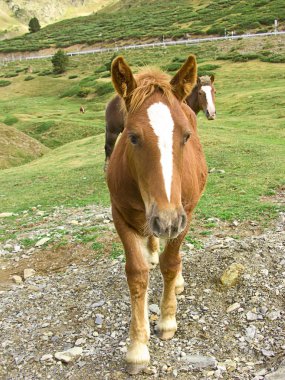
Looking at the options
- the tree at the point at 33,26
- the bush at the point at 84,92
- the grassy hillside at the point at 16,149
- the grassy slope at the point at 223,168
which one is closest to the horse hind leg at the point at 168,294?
the grassy slope at the point at 223,168

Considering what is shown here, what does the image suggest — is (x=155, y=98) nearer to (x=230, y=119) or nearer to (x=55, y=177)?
(x=55, y=177)

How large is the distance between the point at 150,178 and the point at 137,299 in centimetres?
159

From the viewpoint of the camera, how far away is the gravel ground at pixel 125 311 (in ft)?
14.7

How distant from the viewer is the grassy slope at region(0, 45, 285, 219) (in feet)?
32.7

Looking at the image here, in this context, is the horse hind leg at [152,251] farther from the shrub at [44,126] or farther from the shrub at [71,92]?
the shrub at [71,92]

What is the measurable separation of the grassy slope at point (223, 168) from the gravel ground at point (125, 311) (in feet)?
6.76

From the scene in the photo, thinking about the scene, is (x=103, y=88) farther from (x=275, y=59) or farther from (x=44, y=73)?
(x=44, y=73)

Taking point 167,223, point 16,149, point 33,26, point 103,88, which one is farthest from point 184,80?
point 33,26

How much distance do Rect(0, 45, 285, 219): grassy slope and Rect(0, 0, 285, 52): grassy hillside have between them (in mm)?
41965

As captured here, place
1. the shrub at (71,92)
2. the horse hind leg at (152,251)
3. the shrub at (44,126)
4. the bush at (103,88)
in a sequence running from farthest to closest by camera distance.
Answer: the shrub at (71,92) → the bush at (103,88) → the shrub at (44,126) → the horse hind leg at (152,251)

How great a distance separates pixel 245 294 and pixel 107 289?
191cm

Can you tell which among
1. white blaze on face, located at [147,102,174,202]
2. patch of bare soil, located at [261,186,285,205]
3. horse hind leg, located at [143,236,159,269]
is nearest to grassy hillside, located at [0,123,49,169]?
patch of bare soil, located at [261,186,285,205]

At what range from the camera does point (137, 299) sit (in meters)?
4.53

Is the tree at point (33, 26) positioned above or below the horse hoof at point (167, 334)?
above
